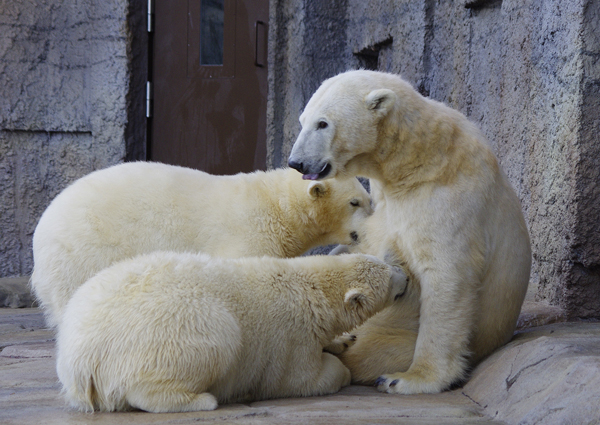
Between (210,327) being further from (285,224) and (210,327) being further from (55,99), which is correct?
(55,99)

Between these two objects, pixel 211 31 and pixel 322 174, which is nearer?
pixel 322 174

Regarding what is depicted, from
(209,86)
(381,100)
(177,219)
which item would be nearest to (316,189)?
(177,219)

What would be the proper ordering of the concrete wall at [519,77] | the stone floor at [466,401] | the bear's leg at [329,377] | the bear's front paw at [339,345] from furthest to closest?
the concrete wall at [519,77] < the bear's front paw at [339,345] < the bear's leg at [329,377] < the stone floor at [466,401]

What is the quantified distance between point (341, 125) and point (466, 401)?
1365mm

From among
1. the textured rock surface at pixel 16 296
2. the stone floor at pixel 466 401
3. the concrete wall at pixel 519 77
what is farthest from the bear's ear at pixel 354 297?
the textured rock surface at pixel 16 296

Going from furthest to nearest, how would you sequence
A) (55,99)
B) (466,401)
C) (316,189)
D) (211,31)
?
(211,31) → (55,99) → (316,189) → (466,401)

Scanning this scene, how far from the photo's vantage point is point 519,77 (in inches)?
181

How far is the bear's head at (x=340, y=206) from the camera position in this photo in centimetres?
436

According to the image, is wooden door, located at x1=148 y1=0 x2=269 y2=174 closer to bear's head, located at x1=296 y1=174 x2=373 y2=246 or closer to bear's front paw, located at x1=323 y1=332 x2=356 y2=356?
bear's head, located at x1=296 y1=174 x2=373 y2=246

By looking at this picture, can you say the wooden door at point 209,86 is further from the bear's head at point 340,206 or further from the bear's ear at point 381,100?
the bear's ear at point 381,100

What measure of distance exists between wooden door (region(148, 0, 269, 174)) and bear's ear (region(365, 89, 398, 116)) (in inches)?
194

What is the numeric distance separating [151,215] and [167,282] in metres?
1.15

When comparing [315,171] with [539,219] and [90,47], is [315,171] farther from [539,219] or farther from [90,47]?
[90,47]

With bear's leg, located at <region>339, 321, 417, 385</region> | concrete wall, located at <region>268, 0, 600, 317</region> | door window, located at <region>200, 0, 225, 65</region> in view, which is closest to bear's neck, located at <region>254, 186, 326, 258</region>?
bear's leg, located at <region>339, 321, 417, 385</region>
